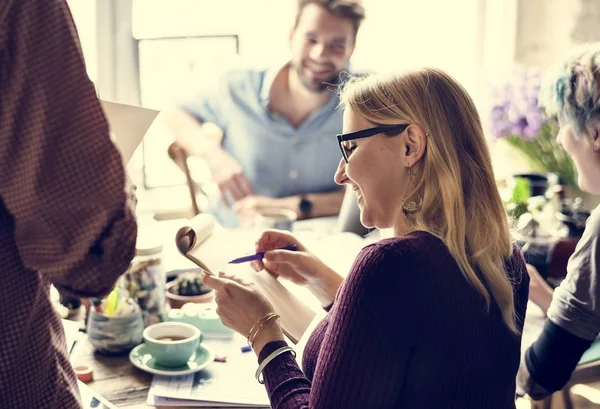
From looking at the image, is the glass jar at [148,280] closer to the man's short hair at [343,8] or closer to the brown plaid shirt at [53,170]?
the brown plaid shirt at [53,170]

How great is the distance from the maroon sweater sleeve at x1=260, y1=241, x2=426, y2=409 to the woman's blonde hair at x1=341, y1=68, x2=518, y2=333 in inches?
4.6

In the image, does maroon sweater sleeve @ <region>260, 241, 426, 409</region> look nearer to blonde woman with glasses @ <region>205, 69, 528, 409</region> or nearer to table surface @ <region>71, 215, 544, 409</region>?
blonde woman with glasses @ <region>205, 69, 528, 409</region>

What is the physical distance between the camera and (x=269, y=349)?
1.08 m

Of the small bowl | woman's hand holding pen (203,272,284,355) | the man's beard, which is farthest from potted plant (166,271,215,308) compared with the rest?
the man's beard

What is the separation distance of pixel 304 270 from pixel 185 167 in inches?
37.4

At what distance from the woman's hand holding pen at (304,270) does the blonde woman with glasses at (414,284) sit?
0.20m

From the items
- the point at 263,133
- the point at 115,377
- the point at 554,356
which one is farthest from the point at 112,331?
the point at 263,133

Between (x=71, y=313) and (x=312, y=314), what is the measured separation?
54 centimetres

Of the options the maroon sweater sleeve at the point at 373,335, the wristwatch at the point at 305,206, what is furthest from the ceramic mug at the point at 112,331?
the wristwatch at the point at 305,206

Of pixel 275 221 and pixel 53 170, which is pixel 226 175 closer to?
pixel 275 221

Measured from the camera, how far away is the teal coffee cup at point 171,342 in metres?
1.23

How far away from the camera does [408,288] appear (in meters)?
0.92

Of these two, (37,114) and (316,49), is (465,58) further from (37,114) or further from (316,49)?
(37,114)

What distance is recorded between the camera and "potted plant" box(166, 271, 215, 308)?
151 centimetres
